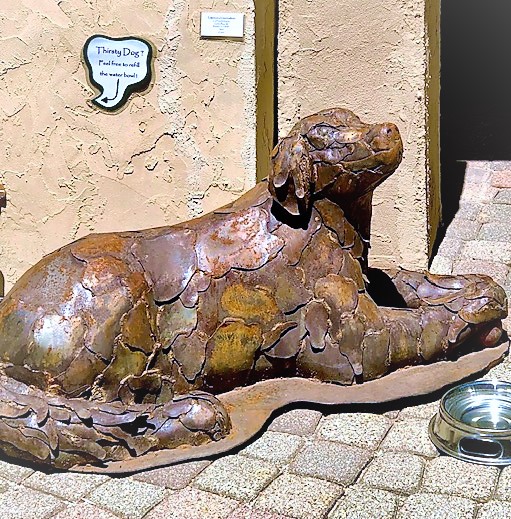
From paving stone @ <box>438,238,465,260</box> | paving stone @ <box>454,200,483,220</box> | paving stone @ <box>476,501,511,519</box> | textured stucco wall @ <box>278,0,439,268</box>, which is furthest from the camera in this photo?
paving stone @ <box>454,200,483,220</box>

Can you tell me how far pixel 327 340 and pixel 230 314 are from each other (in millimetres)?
416

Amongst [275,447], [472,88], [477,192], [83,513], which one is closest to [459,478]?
[275,447]

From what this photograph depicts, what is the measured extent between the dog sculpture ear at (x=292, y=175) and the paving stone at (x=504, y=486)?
1289mm

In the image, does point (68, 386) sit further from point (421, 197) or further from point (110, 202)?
point (421, 197)

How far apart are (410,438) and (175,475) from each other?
924 mm

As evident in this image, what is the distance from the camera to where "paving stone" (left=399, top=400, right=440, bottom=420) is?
12.6ft

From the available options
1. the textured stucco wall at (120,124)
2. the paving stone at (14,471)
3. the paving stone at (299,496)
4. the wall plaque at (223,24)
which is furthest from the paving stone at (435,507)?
the wall plaque at (223,24)

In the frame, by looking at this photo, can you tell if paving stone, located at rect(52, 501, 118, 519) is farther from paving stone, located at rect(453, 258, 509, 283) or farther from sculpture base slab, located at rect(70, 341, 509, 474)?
paving stone, located at rect(453, 258, 509, 283)

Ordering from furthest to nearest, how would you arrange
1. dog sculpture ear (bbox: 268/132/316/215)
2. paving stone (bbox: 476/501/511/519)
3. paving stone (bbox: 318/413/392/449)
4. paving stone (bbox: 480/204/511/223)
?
paving stone (bbox: 480/204/511/223), dog sculpture ear (bbox: 268/132/316/215), paving stone (bbox: 318/413/392/449), paving stone (bbox: 476/501/511/519)

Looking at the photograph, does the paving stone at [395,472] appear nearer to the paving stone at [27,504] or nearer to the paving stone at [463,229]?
the paving stone at [27,504]

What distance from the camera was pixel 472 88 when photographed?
8.69 metres

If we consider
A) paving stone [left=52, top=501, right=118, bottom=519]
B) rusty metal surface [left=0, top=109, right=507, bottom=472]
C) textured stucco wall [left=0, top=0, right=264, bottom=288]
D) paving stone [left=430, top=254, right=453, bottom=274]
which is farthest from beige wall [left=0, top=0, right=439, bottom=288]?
paving stone [left=52, top=501, right=118, bottom=519]

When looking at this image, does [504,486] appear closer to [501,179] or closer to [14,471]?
[14,471]

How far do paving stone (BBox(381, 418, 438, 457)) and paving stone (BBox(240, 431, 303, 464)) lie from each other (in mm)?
343
